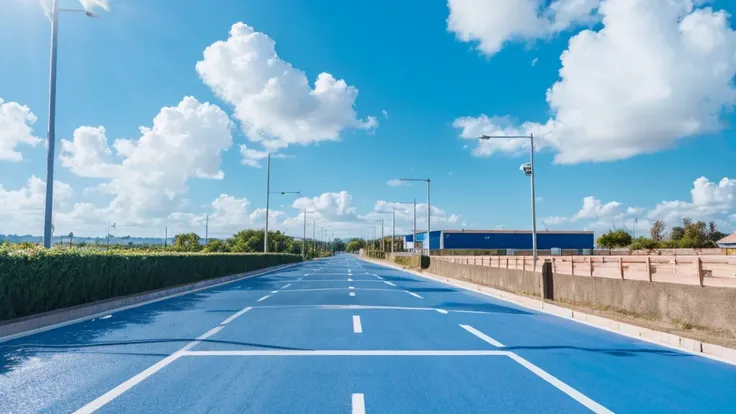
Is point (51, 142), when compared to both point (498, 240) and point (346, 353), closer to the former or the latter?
point (346, 353)

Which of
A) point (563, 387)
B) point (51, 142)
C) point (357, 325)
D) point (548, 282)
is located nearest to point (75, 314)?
point (51, 142)

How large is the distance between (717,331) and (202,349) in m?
10.6

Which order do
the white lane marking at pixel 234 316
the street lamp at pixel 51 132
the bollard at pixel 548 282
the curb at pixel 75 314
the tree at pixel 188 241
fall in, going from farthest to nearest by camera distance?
the tree at pixel 188 241 → the bollard at pixel 548 282 → the street lamp at pixel 51 132 → the white lane marking at pixel 234 316 → the curb at pixel 75 314

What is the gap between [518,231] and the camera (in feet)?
332

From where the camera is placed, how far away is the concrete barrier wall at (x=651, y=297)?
1065 cm

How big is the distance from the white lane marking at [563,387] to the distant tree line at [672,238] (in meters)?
89.7

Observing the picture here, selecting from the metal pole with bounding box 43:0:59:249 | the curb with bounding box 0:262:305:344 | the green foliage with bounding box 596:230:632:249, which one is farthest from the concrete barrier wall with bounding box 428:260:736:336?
the green foliage with bounding box 596:230:632:249

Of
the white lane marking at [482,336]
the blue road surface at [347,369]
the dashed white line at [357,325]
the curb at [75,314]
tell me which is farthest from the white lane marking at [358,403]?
the curb at [75,314]

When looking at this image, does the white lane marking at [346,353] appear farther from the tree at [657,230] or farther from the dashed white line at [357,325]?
the tree at [657,230]

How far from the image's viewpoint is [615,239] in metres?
103

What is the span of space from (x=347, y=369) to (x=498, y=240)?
95.9 meters

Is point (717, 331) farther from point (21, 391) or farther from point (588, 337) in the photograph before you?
point (21, 391)

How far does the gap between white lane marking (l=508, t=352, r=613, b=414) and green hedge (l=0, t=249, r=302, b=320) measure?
34.7 feet

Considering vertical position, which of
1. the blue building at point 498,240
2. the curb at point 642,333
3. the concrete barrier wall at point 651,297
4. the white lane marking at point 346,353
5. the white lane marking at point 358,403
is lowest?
the curb at point 642,333
